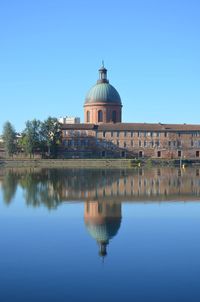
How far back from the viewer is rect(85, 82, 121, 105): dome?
96.4 metres

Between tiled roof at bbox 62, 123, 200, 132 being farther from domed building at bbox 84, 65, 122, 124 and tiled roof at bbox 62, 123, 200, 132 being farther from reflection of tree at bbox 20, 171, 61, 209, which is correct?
reflection of tree at bbox 20, 171, 61, 209

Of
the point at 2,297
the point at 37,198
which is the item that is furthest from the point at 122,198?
the point at 2,297

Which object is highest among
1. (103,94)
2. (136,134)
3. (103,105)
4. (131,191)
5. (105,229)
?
(103,94)

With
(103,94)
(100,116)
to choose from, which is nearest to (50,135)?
(100,116)

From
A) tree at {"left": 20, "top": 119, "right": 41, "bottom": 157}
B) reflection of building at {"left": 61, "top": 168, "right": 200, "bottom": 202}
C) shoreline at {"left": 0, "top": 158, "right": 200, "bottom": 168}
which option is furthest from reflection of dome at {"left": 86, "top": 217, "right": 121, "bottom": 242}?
tree at {"left": 20, "top": 119, "right": 41, "bottom": 157}

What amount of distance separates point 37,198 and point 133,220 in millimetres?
9962

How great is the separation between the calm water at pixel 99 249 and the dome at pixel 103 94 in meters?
66.9

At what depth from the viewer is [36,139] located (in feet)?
275

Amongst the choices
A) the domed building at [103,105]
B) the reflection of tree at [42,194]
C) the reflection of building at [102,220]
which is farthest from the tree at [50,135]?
the reflection of building at [102,220]

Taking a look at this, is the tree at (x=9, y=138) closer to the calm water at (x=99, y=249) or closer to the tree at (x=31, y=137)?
the tree at (x=31, y=137)

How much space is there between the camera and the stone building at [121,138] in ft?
295

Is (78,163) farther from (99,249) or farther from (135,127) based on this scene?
(99,249)

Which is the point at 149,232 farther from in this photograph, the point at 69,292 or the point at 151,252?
the point at 69,292

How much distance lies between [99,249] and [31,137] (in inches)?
2657
